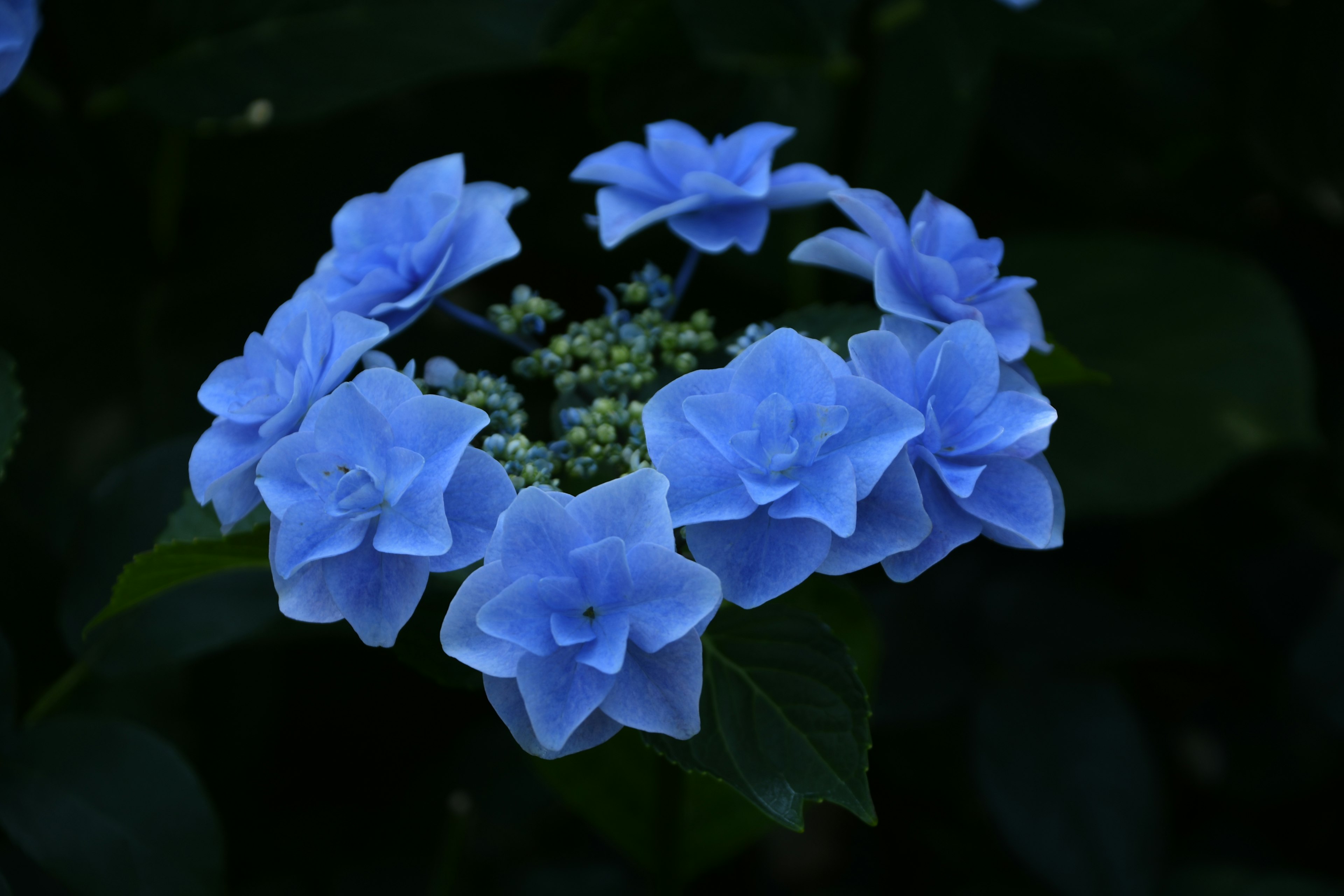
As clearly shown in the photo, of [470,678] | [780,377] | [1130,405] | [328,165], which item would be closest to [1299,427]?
[1130,405]

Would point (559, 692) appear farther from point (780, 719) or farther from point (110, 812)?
point (110, 812)

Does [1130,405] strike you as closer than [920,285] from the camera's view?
No

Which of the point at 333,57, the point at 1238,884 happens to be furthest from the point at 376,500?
the point at 1238,884

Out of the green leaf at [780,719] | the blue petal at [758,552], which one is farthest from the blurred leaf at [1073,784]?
the blue petal at [758,552]

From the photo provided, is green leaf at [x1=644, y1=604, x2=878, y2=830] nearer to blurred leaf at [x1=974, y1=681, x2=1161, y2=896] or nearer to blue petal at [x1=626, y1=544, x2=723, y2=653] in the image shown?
blue petal at [x1=626, y1=544, x2=723, y2=653]

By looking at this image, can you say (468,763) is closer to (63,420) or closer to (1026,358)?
(63,420)

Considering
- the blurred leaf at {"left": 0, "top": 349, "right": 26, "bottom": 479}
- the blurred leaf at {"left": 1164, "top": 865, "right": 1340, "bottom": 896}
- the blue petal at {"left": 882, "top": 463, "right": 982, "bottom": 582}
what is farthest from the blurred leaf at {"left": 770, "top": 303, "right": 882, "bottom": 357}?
the blurred leaf at {"left": 1164, "top": 865, "right": 1340, "bottom": 896}

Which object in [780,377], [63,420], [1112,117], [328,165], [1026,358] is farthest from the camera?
[1112,117]
